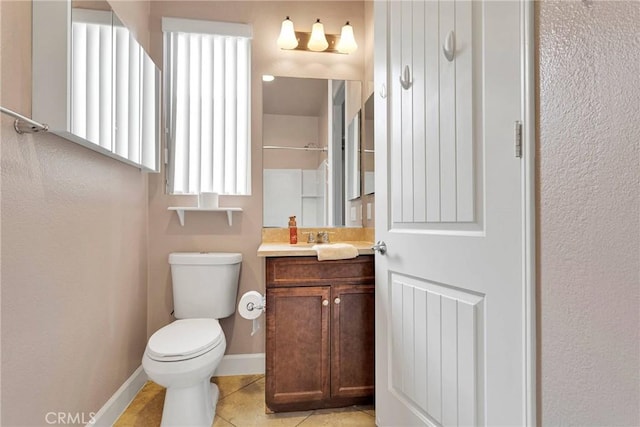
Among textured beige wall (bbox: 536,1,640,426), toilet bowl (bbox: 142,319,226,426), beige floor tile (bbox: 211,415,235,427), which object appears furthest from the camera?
beige floor tile (bbox: 211,415,235,427)

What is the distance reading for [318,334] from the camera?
1718 mm

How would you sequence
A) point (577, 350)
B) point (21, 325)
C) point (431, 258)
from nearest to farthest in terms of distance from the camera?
point (577, 350) → point (21, 325) → point (431, 258)

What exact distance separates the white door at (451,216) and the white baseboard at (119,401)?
128 centimetres

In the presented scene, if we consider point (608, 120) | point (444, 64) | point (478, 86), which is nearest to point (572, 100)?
point (608, 120)

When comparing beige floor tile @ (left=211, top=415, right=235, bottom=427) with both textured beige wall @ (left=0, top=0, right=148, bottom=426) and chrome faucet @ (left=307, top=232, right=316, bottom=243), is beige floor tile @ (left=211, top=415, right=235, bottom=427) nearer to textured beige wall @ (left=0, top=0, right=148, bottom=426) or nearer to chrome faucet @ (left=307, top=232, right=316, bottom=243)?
textured beige wall @ (left=0, top=0, right=148, bottom=426)

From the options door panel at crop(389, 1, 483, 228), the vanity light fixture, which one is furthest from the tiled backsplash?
the vanity light fixture

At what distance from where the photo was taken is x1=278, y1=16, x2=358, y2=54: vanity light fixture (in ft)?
7.18

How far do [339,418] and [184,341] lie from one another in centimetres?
88

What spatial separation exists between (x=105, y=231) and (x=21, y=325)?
61 centimetres

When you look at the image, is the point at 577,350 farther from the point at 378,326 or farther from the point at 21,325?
the point at 21,325

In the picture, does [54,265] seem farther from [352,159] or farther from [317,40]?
[317,40]

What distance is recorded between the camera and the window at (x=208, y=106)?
219cm

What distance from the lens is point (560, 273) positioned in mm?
768

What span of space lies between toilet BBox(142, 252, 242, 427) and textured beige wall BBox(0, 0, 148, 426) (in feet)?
0.90
